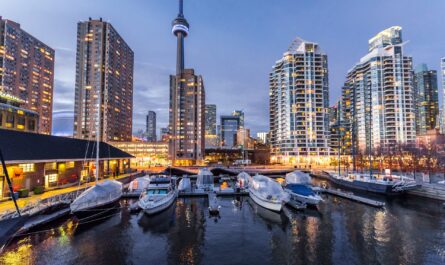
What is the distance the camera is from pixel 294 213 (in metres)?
32.3

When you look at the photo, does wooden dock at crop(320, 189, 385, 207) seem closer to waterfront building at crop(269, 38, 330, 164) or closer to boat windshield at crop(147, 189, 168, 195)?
boat windshield at crop(147, 189, 168, 195)

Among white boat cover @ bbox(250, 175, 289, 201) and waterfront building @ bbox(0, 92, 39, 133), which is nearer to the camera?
white boat cover @ bbox(250, 175, 289, 201)

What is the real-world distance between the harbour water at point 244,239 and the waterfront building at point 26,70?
14611cm

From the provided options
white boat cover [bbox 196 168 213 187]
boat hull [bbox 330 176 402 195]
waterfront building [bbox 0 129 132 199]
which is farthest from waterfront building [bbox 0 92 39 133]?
boat hull [bbox 330 176 402 195]

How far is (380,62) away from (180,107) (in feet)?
450

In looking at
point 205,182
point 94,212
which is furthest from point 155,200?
point 205,182

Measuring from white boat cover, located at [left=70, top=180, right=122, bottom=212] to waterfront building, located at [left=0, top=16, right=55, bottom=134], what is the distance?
5374 inches

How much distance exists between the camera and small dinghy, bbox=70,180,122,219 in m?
27.2

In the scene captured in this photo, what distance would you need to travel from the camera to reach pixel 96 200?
29.3 meters

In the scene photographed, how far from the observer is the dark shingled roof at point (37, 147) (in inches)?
1143

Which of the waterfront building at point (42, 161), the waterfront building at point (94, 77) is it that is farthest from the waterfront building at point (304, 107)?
the waterfront building at point (42, 161)

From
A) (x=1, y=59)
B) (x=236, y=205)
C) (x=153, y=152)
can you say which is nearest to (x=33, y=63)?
(x=1, y=59)

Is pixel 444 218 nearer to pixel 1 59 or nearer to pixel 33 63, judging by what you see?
pixel 1 59

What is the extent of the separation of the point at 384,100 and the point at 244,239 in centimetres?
16524
